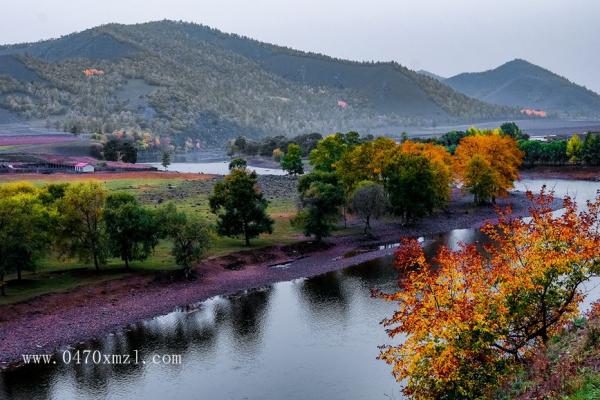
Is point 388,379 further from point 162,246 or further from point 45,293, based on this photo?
point 162,246

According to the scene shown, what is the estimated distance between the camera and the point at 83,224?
204 feet

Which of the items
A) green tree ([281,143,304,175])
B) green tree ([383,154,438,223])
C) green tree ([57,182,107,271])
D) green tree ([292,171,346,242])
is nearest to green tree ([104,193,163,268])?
green tree ([57,182,107,271])

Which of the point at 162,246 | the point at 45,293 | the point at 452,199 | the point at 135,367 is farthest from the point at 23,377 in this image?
the point at 452,199

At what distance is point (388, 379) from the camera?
39250 millimetres

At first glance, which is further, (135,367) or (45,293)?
(45,293)

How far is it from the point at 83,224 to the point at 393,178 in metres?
47.7

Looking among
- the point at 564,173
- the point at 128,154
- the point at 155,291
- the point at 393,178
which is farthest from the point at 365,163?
the point at 128,154

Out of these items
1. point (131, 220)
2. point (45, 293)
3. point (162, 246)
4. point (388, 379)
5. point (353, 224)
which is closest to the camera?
point (388, 379)

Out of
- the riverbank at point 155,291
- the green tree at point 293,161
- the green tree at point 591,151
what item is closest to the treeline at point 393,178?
the riverbank at point 155,291

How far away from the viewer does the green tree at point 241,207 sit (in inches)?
2990

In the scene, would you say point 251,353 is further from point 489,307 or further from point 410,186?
point 410,186

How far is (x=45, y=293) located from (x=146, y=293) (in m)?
9.48

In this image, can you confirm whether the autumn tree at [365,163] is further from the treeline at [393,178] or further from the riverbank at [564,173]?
the riverbank at [564,173]

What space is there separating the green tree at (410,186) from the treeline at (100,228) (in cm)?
3548
